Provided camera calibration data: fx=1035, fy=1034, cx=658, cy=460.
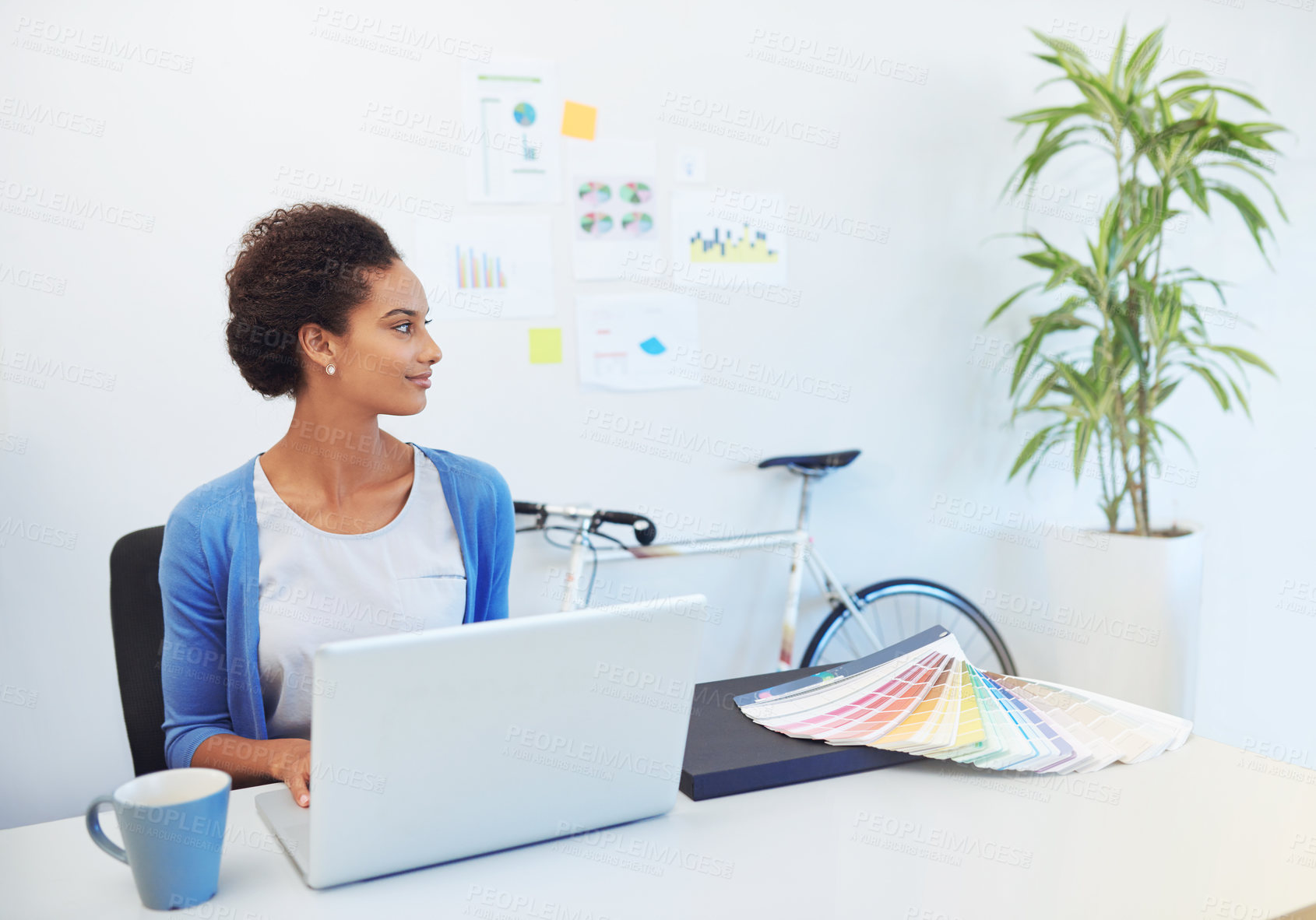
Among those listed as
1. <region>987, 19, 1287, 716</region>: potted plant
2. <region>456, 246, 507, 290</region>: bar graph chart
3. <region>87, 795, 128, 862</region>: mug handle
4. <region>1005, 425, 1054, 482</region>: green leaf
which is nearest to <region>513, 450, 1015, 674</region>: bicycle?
<region>987, 19, 1287, 716</region>: potted plant

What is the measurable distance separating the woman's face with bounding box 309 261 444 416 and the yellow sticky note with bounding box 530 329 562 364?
104 centimetres

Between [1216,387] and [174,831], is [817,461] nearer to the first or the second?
[1216,387]

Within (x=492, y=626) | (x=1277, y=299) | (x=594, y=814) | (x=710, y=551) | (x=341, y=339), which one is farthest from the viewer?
(x=1277, y=299)

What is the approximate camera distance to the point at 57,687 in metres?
2.23

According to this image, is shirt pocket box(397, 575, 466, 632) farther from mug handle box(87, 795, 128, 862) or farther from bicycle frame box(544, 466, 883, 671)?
bicycle frame box(544, 466, 883, 671)

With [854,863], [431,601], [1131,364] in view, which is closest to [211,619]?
[431,601]

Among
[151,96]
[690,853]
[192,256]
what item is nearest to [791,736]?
[690,853]

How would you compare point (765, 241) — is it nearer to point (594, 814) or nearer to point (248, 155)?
point (248, 155)

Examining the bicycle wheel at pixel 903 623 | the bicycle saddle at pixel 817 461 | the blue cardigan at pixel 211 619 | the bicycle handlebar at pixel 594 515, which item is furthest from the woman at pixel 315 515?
the bicycle wheel at pixel 903 623

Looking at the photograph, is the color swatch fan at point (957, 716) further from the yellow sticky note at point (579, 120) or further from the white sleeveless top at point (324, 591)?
the yellow sticky note at point (579, 120)

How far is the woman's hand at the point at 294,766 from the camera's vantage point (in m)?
1.01

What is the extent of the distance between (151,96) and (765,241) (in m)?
1.48

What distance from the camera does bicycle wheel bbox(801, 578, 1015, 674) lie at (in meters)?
2.88

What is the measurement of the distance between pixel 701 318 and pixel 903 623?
1.14 metres
